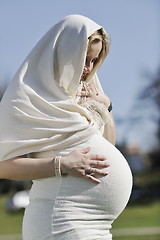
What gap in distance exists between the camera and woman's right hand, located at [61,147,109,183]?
2.76m

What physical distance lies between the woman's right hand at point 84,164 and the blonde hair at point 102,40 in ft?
1.39

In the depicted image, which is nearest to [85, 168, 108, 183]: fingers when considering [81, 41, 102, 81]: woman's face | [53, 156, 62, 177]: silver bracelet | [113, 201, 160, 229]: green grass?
[53, 156, 62, 177]: silver bracelet

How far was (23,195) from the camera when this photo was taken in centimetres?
2831

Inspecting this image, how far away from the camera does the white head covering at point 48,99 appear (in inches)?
110

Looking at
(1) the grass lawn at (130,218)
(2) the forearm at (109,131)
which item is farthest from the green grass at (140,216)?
(2) the forearm at (109,131)

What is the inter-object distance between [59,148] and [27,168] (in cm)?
16

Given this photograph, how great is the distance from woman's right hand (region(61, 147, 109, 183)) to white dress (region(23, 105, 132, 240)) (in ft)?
0.08

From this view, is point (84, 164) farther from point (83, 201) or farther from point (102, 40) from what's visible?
point (102, 40)

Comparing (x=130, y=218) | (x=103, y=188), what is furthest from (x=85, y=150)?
(x=130, y=218)

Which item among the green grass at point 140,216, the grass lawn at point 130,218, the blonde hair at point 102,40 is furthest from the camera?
the green grass at point 140,216

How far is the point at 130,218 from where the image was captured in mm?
25359

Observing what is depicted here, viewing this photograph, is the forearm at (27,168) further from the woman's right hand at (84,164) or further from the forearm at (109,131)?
the forearm at (109,131)

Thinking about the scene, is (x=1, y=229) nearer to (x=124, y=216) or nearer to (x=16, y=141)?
(x=124, y=216)

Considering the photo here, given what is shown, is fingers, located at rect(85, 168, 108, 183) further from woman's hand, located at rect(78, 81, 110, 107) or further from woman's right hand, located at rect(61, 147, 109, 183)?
woman's hand, located at rect(78, 81, 110, 107)
